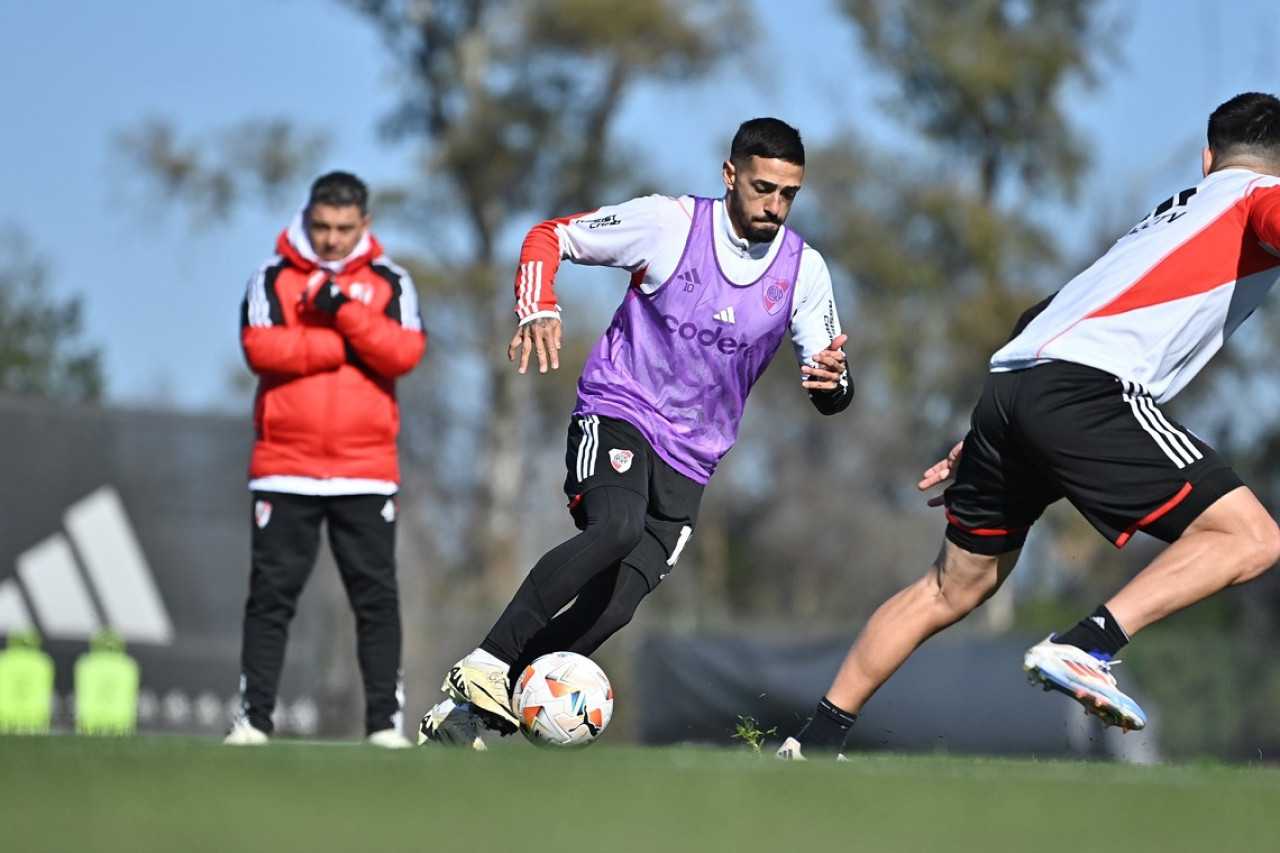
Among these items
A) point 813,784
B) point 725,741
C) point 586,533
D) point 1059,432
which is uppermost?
point 1059,432

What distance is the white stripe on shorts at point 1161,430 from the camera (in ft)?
17.3

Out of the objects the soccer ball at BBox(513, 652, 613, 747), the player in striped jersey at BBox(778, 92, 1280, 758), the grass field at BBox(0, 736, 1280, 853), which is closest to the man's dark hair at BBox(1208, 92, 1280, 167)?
the player in striped jersey at BBox(778, 92, 1280, 758)

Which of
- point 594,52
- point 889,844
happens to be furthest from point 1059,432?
point 594,52

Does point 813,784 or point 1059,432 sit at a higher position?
point 1059,432

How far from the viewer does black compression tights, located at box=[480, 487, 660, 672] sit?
576 cm

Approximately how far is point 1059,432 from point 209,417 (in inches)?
408

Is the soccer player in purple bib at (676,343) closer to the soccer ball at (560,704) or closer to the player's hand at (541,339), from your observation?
the player's hand at (541,339)

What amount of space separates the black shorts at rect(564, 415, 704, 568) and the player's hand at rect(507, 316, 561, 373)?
0.48 meters

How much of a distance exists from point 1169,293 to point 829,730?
1.80 m

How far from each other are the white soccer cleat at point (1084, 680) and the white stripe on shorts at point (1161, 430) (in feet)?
2.32

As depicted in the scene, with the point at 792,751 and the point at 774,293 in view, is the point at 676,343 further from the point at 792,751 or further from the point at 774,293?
the point at 792,751

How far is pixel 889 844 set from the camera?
3174 mm

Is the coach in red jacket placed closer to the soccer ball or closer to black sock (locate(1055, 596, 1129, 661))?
the soccer ball

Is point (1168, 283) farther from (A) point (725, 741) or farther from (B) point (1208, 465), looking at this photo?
(A) point (725, 741)
